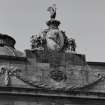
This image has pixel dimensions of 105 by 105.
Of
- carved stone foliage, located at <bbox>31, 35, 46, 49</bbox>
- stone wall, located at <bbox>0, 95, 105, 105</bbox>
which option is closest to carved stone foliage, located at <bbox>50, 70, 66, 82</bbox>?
stone wall, located at <bbox>0, 95, 105, 105</bbox>

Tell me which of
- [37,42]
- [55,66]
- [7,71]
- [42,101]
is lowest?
[42,101]

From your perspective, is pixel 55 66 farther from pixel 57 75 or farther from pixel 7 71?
pixel 7 71

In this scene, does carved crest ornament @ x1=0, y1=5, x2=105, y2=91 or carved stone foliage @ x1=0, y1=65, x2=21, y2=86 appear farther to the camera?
carved crest ornament @ x1=0, y1=5, x2=105, y2=91

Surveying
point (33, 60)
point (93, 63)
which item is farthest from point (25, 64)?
point (93, 63)

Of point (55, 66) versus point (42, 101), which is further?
point (55, 66)

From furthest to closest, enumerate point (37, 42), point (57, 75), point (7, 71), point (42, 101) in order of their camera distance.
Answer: point (37, 42) < point (57, 75) < point (7, 71) < point (42, 101)

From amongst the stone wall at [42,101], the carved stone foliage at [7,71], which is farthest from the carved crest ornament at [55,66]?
the stone wall at [42,101]

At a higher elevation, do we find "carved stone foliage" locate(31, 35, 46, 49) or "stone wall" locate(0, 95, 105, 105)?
"carved stone foliage" locate(31, 35, 46, 49)

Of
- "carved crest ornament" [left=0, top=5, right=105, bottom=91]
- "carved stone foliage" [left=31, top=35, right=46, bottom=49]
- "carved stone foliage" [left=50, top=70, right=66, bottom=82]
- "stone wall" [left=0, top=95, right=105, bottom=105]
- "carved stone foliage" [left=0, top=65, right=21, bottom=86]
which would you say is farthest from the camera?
"carved stone foliage" [left=31, top=35, right=46, bottom=49]

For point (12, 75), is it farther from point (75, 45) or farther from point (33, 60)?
point (75, 45)

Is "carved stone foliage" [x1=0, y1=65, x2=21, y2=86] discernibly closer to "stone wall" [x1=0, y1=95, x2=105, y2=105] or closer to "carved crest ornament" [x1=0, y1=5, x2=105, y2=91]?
"carved crest ornament" [x1=0, y1=5, x2=105, y2=91]

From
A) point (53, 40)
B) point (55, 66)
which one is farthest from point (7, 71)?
point (53, 40)

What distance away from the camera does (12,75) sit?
89.2 ft

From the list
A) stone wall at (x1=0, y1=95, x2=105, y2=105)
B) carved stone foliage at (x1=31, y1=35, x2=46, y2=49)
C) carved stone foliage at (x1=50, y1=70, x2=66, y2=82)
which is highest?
carved stone foliage at (x1=31, y1=35, x2=46, y2=49)
